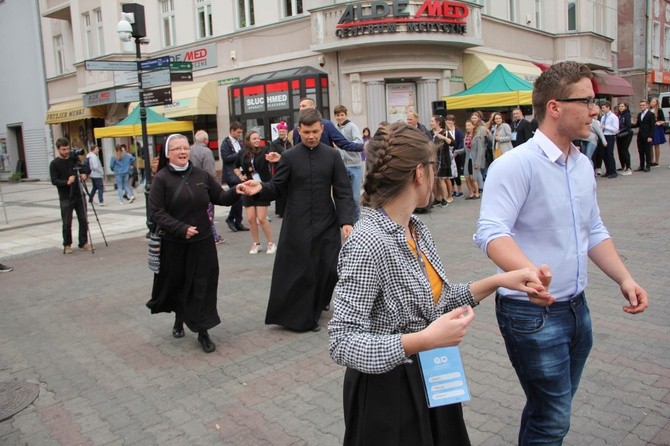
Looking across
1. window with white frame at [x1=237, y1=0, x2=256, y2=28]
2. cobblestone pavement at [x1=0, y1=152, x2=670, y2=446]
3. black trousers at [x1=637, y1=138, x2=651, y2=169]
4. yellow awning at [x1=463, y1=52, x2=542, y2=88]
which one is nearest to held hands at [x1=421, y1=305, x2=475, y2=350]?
cobblestone pavement at [x1=0, y1=152, x2=670, y2=446]

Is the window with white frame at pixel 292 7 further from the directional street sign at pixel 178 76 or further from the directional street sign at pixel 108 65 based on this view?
the directional street sign at pixel 108 65

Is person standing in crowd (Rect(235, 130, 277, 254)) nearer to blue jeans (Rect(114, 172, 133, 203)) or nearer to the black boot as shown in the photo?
the black boot

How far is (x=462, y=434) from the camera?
2.22m

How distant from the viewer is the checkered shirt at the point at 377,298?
1889 millimetres

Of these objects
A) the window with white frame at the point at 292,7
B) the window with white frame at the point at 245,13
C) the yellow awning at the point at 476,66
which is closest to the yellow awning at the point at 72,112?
the window with white frame at the point at 245,13

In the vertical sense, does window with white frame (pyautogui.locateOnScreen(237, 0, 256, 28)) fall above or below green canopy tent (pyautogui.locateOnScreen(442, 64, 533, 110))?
above

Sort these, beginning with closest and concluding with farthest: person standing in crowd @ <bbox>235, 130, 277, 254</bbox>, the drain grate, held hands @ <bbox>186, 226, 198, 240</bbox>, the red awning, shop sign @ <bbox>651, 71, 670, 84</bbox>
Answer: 1. the drain grate
2. held hands @ <bbox>186, 226, 198, 240</bbox>
3. person standing in crowd @ <bbox>235, 130, 277, 254</bbox>
4. the red awning
5. shop sign @ <bbox>651, 71, 670, 84</bbox>

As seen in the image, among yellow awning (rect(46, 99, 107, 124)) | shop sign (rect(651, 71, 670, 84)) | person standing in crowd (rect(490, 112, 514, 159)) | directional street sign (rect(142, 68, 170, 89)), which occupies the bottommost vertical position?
person standing in crowd (rect(490, 112, 514, 159))

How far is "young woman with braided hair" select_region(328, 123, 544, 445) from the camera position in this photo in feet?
6.35

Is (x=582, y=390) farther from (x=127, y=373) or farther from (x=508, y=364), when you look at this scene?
(x=127, y=373)

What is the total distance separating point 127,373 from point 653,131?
47.1 ft

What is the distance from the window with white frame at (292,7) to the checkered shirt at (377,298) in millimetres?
20032

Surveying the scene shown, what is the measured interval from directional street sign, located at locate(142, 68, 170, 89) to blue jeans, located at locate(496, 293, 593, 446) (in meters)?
9.45

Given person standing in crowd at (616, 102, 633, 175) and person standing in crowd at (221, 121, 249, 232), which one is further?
person standing in crowd at (616, 102, 633, 175)
